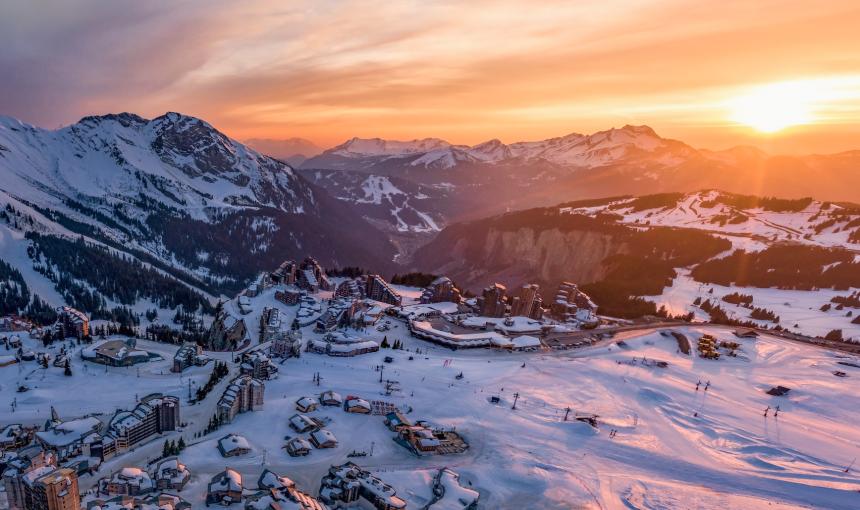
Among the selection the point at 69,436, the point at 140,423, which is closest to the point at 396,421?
the point at 140,423

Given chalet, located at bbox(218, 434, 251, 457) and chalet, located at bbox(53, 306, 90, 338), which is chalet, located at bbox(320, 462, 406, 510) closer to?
chalet, located at bbox(218, 434, 251, 457)

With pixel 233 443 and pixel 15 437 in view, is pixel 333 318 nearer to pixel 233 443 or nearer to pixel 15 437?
pixel 233 443

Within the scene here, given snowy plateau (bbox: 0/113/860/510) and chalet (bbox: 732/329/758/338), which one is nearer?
snowy plateau (bbox: 0/113/860/510)

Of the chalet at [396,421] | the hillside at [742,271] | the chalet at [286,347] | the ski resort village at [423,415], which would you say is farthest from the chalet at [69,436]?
the hillside at [742,271]

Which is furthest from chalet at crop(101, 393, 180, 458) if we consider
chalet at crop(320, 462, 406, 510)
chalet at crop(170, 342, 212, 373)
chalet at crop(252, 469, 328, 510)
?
chalet at crop(320, 462, 406, 510)

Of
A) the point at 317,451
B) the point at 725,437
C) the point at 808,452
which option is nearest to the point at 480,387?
the point at 317,451

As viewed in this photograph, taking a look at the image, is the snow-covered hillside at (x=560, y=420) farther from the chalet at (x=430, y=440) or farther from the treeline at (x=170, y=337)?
the treeline at (x=170, y=337)
